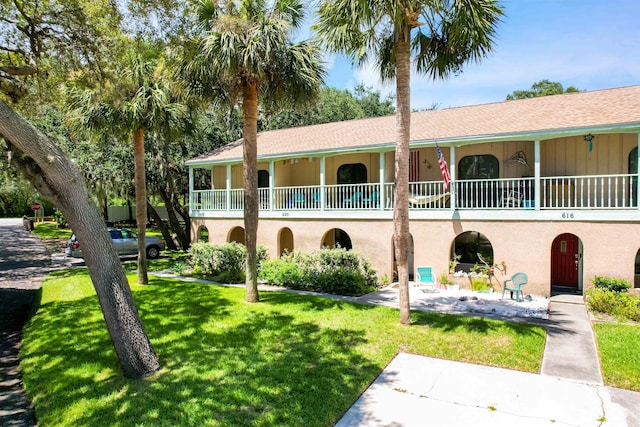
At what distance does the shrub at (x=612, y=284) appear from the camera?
34.4 ft

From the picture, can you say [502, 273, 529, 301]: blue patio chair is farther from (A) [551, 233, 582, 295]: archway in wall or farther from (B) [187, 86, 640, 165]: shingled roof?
(B) [187, 86, 640, 165]: shingled roof

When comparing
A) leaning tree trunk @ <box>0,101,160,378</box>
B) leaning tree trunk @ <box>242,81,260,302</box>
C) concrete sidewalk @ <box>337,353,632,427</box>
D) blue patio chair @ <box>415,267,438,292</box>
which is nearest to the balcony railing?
blue patio chair @ <box>415,267,438,292</box>

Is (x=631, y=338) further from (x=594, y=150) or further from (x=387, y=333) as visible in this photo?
(x=594, y=150)

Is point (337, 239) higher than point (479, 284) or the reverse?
higher

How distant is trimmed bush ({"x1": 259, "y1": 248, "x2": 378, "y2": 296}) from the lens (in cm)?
1249

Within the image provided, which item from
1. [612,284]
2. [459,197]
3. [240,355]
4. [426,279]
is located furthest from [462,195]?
[240,355]

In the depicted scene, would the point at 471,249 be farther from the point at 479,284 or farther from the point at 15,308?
the point at 15,308

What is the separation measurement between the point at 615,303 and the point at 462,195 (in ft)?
17.4

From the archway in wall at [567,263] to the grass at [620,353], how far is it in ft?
15.9

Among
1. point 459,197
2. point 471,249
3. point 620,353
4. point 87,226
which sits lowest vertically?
point 620,353

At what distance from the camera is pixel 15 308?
482 inches

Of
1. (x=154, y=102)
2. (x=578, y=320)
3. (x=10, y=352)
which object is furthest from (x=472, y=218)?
(x=10, y=352)

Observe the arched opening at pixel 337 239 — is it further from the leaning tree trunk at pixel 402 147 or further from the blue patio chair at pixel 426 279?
the leaning tree trunk at pixel 402 147

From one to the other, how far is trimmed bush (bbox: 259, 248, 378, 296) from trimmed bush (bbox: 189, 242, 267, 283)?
1.34 m
